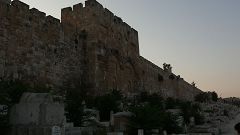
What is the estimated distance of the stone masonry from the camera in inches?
547

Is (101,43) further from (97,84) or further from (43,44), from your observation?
(43,44)

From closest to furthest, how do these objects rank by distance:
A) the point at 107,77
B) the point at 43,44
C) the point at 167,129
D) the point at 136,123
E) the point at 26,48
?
the point at 136,123 → the point at 167,129 → the point at 26,48 → the point at 43,44 → the point at 107,77

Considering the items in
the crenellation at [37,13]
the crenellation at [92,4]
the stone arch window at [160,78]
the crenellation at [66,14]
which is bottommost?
the stone arch window at [160,78]

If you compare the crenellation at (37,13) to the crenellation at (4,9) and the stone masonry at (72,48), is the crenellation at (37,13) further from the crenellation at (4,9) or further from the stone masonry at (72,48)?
the crenellation at (4,9)

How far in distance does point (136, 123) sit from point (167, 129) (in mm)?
1887

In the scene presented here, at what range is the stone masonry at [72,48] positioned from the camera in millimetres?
13905

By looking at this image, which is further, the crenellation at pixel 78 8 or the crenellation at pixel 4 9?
the crenellation at pixel 78 8

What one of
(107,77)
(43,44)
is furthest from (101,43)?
(43,44)

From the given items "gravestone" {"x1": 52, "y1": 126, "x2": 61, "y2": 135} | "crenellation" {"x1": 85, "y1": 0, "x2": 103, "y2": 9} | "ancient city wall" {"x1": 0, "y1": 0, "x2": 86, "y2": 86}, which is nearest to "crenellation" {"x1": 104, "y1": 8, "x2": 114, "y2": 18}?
"crenellation" {"x1": 85, "y1": 0, "x2": 103, "y2": 9}

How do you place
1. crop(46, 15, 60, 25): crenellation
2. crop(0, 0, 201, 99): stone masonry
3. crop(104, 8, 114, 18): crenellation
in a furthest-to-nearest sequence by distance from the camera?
crop(104, 8, 114, 18): crenellation → crop(46, 15, 60, 25): crenellation → crop(0, 0, 201, 99): stone masonry

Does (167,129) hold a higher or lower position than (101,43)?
lower

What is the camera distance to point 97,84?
682 inches

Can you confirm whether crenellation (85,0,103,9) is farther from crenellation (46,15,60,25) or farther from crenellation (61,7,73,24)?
crenellation (46,15,60,25)

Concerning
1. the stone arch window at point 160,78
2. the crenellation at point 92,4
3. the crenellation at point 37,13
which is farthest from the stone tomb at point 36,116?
the stone arch window at point 160,78
